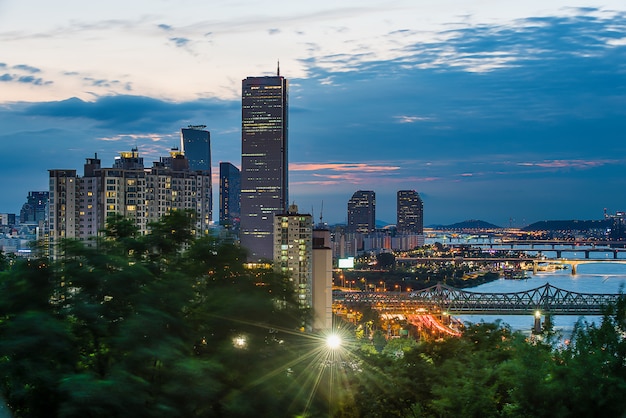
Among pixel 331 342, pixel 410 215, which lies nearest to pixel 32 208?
pixel 331 342

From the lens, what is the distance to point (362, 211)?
1845 inches

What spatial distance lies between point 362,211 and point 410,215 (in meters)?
5.83

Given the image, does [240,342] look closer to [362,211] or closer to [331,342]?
[331,342]

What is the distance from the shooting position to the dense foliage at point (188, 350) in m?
1.80

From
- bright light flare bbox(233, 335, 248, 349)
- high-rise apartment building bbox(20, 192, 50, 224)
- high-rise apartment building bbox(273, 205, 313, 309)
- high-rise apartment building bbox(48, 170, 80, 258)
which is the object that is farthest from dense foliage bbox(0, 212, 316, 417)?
high-rise apartment building bbox(20, 192, 50, 224)

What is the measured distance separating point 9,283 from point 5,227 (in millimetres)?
18270

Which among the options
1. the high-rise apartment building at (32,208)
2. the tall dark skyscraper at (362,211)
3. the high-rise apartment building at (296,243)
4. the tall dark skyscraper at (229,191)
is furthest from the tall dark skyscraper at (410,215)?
the high-rise apartment building at (296,243)

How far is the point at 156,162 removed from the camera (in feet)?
39.4

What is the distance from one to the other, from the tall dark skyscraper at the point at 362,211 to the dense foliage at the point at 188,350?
43748mm

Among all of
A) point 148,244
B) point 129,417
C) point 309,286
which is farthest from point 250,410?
point 309,286

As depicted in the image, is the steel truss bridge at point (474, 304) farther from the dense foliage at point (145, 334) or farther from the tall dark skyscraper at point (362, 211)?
the tall dark skyscraper at point (362, 211)

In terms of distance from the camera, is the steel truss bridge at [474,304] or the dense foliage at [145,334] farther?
the steel truss bridge at [474,304]

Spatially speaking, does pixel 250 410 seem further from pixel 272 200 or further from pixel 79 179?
pixel 272 200

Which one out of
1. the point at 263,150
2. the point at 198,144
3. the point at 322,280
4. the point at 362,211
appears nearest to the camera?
the point at 322,280
